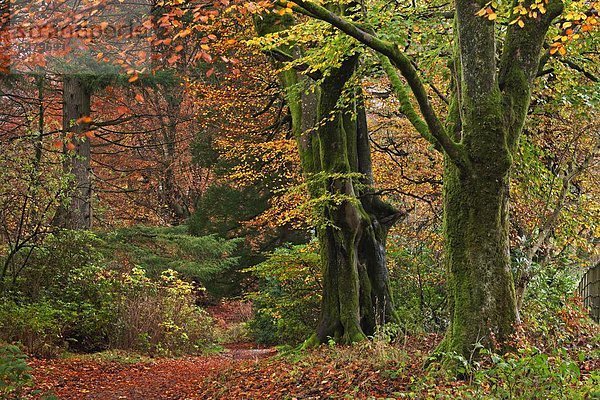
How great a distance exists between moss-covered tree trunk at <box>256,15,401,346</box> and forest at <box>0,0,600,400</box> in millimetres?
40

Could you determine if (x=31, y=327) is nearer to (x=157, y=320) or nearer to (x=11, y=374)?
(x=157, y=320)

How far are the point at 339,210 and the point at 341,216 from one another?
11cm

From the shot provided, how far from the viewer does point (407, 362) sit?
6.66 m

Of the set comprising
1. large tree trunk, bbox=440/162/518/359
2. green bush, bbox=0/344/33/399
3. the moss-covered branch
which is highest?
the moss-covered branch

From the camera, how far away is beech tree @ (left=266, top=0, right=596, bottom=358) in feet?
19.8

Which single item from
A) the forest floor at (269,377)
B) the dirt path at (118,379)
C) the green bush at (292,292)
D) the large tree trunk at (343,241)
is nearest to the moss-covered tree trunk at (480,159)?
the forest floor at (269,377)

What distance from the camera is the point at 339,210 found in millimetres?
10297

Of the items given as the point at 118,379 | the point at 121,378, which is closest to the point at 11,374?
the point at 118,379

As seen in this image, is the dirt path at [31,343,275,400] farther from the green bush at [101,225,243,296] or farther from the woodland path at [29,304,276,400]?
the green bush at [101,225,243,296]

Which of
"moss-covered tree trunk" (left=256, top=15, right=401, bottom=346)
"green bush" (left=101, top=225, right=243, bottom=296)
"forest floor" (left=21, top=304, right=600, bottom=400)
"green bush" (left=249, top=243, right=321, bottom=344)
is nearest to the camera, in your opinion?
"forest floor" (left=21, top=304, right=600, bottom=400)

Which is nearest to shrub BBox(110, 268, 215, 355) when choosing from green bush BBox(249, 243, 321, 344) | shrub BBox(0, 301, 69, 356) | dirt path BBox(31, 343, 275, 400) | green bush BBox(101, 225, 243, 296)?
green bush BBox(101, 225, 243, 296)

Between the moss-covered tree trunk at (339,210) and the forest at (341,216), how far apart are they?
0.13 feet

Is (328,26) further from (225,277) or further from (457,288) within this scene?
(225,277)

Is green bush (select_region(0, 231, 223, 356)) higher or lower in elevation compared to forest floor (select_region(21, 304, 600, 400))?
higher
